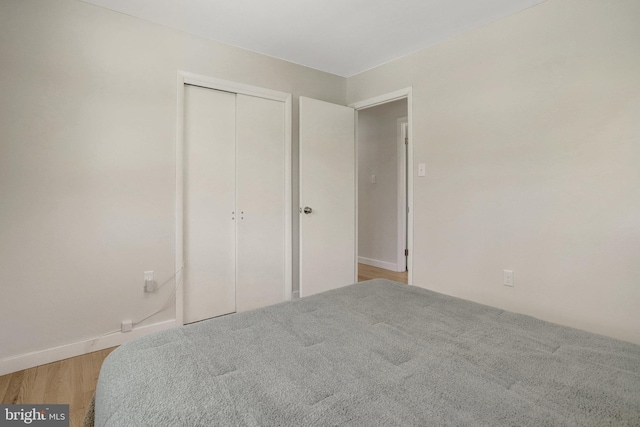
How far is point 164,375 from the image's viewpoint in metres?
0.90

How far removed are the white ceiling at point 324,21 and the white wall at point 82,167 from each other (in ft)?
0.86

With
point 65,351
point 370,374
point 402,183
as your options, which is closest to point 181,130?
point 65,351

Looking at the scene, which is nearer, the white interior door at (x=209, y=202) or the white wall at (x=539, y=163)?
the white wall at (x=539, y=163)

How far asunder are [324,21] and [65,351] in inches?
119

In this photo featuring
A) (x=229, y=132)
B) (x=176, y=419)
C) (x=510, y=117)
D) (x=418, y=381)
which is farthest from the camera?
(x=229, y=132)

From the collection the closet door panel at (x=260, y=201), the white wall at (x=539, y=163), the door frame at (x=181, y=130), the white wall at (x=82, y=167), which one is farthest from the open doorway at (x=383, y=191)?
the white wall at (x=82, y=167)

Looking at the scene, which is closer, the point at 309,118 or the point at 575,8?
the point at 575,8

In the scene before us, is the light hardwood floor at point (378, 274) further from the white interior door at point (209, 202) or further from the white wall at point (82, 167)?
the white wall at point (82, 167)

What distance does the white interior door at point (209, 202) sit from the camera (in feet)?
8.65

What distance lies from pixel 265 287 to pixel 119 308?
121cm

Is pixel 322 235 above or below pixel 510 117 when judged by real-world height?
below

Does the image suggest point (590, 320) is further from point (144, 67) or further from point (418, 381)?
point (144, 67)

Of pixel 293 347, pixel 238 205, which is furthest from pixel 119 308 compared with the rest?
pixel 293 347

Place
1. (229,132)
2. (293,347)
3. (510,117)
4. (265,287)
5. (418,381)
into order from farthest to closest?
(265,287) < (229,132) < (510,117) < (293,347) < (418,381)
